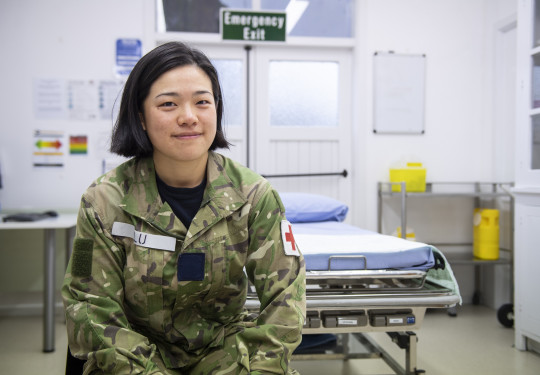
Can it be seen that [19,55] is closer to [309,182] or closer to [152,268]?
[309,182]

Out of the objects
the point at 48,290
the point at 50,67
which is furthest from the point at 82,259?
the point at 50,67

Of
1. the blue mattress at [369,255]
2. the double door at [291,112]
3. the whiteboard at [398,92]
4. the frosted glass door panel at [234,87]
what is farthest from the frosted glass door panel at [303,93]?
the blue mattress at [369,255]

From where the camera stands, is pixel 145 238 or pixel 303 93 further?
pixel 303 93

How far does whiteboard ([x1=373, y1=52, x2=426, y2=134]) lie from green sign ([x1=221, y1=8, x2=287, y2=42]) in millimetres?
767

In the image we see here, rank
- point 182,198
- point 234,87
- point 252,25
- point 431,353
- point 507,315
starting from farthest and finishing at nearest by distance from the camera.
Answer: point 234,87
point 252,25
point 507,315
point 431,353
point 182,198

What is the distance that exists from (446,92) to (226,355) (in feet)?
10.1

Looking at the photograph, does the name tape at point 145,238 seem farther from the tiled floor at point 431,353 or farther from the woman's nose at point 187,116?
the tiled floor at point 431,353

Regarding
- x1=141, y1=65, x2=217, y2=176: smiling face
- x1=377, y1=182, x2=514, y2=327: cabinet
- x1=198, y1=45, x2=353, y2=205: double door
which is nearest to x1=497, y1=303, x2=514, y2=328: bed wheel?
x1=377, y1=182, x2=514, y2=327: cabinet

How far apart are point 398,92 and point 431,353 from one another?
1902 millimetres

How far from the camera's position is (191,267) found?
1.11 m

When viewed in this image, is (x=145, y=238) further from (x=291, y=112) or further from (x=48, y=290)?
(x=291, y=112)

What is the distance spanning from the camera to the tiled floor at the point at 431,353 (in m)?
2.36

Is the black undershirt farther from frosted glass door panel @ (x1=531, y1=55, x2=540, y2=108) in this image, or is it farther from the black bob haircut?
frosted glass door panel @ (x1=531, y1=55, x2=540, y2=108)

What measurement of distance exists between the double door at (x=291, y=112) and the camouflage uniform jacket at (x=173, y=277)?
2.42m
